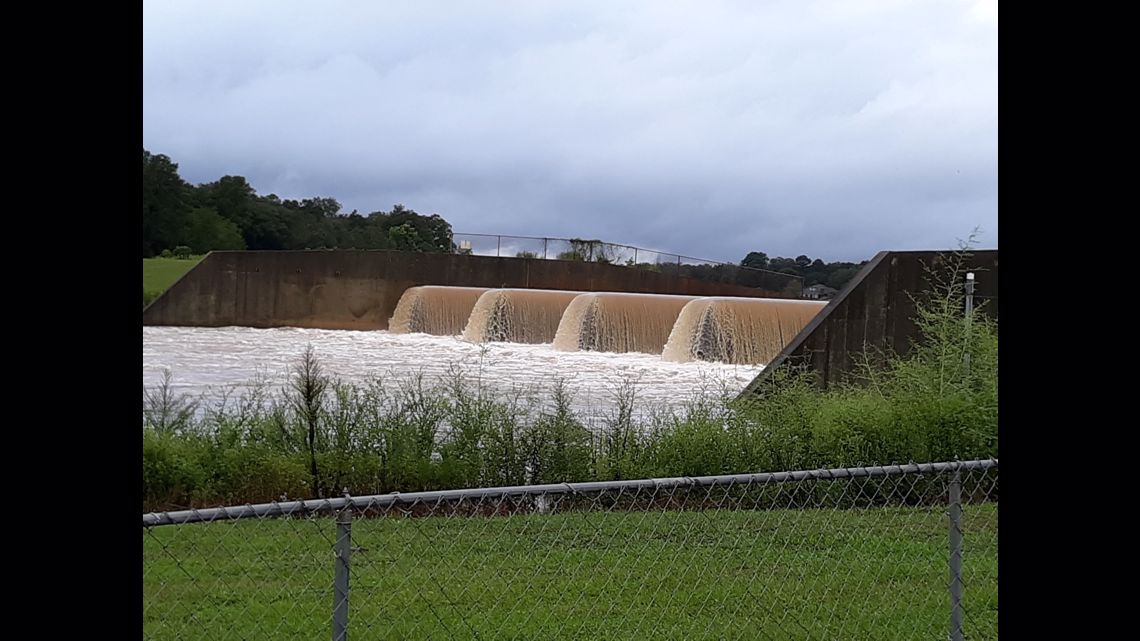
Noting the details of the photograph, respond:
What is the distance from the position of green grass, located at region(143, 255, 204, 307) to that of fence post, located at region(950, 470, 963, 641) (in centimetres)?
2423

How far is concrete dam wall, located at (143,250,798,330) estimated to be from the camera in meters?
27.2

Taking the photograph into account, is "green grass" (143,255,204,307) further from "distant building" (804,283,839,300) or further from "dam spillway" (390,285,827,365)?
"distant building" (804,283,839,300)

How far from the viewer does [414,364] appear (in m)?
20.5

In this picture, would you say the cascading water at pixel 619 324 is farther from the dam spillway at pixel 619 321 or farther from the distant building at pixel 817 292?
the distant building at pixel 817 292

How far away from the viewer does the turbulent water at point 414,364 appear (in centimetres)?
1602

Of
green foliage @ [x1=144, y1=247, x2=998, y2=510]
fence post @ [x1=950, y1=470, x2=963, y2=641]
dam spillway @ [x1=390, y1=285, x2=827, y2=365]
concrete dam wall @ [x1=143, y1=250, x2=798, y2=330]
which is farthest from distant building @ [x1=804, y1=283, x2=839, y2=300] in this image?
fence post @ [x1=950, y1=470, x2=963, y2=641]

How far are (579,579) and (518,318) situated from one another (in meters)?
18.9

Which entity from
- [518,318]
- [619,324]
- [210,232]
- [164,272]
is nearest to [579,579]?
[619,324]

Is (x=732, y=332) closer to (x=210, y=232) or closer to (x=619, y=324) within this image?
(x=619, y=324)

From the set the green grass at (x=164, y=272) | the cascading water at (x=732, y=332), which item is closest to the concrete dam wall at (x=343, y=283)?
the green grass at (x=164, y=272)
